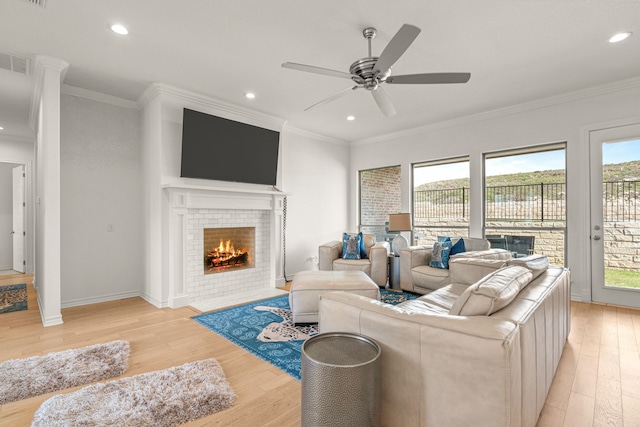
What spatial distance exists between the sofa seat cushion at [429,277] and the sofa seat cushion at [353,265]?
0.67 metres

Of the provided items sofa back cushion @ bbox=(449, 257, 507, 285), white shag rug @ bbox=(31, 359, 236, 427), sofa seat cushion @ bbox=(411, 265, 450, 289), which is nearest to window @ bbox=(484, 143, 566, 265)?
sofa seat cushion @ bbox=(411, 265, 450, 289)

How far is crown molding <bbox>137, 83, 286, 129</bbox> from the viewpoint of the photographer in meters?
3.76

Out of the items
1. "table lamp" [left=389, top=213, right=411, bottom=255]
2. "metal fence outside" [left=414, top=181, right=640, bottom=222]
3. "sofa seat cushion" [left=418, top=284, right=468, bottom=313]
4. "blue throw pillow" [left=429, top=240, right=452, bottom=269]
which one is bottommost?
"sofa seat cushion" [left=418, top=284, right=468, bottom=313]

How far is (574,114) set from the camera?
13.1ft

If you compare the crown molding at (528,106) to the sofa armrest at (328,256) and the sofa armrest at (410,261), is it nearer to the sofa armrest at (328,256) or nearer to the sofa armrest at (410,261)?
the sofa armrest at (410,261)

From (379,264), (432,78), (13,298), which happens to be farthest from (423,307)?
(13,298)

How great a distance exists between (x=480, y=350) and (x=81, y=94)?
16.0 ft

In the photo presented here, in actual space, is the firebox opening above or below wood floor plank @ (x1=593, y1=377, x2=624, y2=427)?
above

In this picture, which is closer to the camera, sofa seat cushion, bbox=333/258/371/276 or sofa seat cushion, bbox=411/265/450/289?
sofa seat cushion, bbox=411/265/450/289

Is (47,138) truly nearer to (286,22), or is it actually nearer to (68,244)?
(68,244)

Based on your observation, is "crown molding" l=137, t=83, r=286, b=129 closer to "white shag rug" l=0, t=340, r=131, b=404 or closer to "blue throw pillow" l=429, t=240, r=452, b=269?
"white shag rug" l=0, t=340, r=131, b=404

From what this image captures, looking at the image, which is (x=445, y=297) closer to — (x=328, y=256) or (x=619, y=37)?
(x=328, y=256)

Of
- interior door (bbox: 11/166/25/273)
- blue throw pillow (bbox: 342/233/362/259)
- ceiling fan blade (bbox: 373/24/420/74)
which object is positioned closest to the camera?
ceiling fan blade (bbox: 373/24/420/74)

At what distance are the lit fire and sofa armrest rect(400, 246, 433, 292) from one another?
94.1 inches
